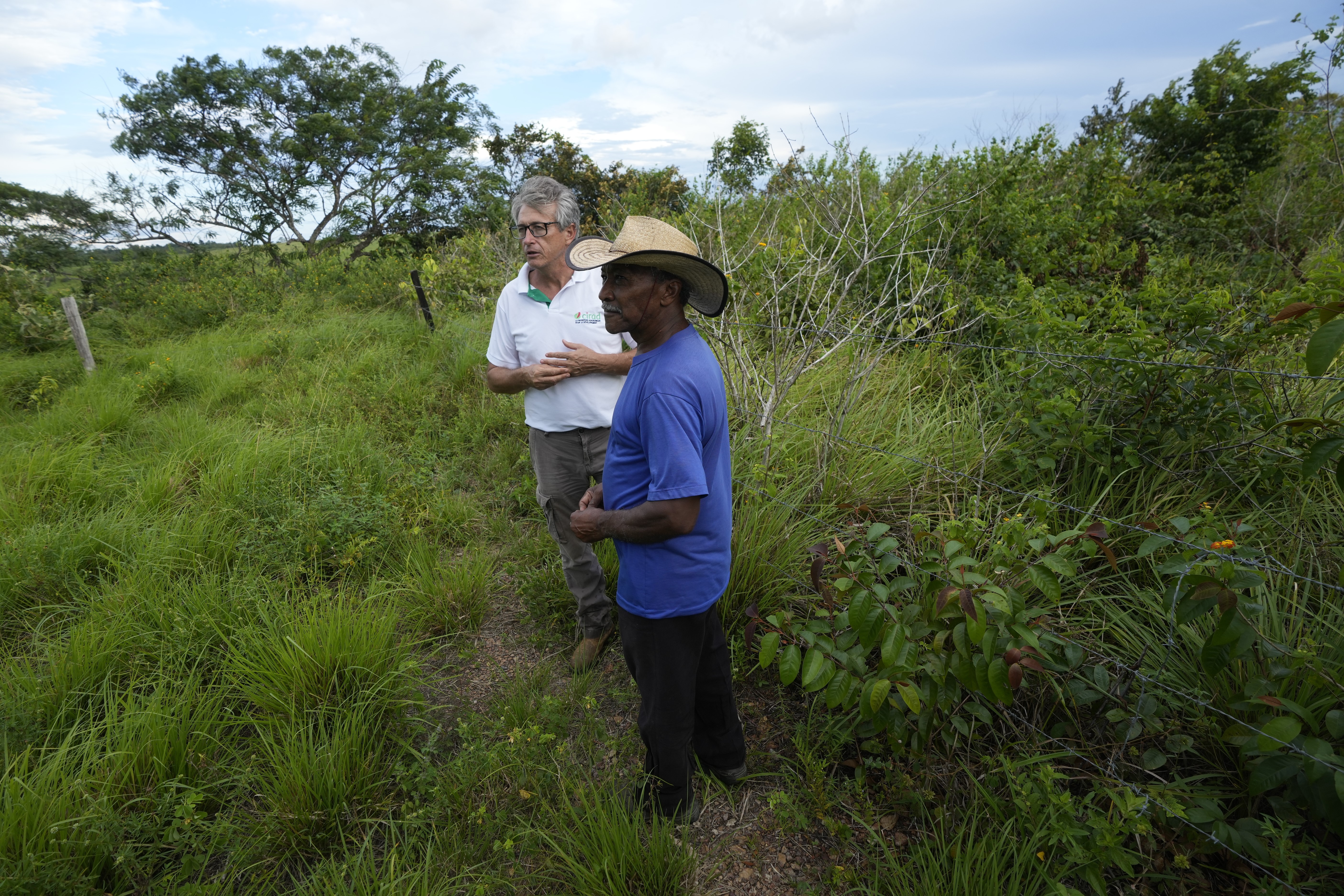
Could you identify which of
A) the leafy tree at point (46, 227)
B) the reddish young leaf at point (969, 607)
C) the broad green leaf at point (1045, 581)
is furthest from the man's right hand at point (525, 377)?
the leafy tree at point (46, 227)

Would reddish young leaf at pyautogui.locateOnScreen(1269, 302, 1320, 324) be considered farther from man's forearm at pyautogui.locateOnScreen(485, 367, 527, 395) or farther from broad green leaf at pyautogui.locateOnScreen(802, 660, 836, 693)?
man's forearm at pyautogui.locateOnScreen(485, 367, 527, 395)

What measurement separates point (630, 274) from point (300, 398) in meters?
4.97

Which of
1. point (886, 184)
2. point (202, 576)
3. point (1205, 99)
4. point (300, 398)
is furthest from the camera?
point (1205, 99)

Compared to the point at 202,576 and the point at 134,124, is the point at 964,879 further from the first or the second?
the point at 134,124

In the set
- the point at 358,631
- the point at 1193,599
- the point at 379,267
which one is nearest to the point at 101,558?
the point at 358,631

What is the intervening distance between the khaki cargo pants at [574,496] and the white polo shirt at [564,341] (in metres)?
0.07

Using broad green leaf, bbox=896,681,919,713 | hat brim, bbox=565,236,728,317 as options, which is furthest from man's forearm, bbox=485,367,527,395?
broad green leaf, bbox=896,681,919,713

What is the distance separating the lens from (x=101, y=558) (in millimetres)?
3205

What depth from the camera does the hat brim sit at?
1.65 m

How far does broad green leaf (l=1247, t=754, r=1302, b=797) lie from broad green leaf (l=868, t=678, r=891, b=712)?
2.82 ft

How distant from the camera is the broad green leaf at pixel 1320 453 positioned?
1432 millimetres

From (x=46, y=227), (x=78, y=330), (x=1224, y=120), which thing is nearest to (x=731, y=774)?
(x=78, y=330)

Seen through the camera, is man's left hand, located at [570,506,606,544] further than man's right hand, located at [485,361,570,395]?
No

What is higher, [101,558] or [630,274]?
[630,274]
